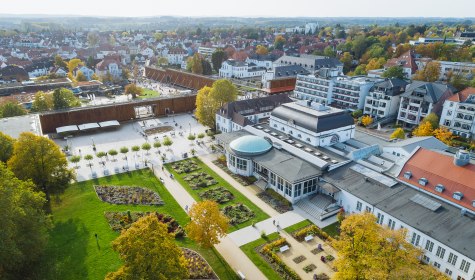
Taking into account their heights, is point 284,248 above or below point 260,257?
above

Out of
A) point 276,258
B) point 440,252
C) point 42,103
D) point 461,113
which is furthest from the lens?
point 42,103

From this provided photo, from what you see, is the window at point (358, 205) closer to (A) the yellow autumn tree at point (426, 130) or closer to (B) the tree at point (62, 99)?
(A) the yellow autumn tree at point (426, 130)

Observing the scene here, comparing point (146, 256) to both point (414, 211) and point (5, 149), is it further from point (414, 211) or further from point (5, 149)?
point (5, 149)

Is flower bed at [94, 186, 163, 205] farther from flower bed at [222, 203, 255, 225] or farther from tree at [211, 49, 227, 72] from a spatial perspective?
tree at [211, 49, 227, 72]

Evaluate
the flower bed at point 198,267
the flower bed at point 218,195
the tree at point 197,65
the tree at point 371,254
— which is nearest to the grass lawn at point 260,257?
the flower bed at point 198,267

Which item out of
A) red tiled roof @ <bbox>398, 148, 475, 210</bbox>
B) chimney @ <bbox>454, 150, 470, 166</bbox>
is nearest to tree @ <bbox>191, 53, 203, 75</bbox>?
red tiled roof @ <bbox>398, 148, 475, 210</bbox>

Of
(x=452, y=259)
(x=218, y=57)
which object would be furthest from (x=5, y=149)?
(x=218, y=57)
